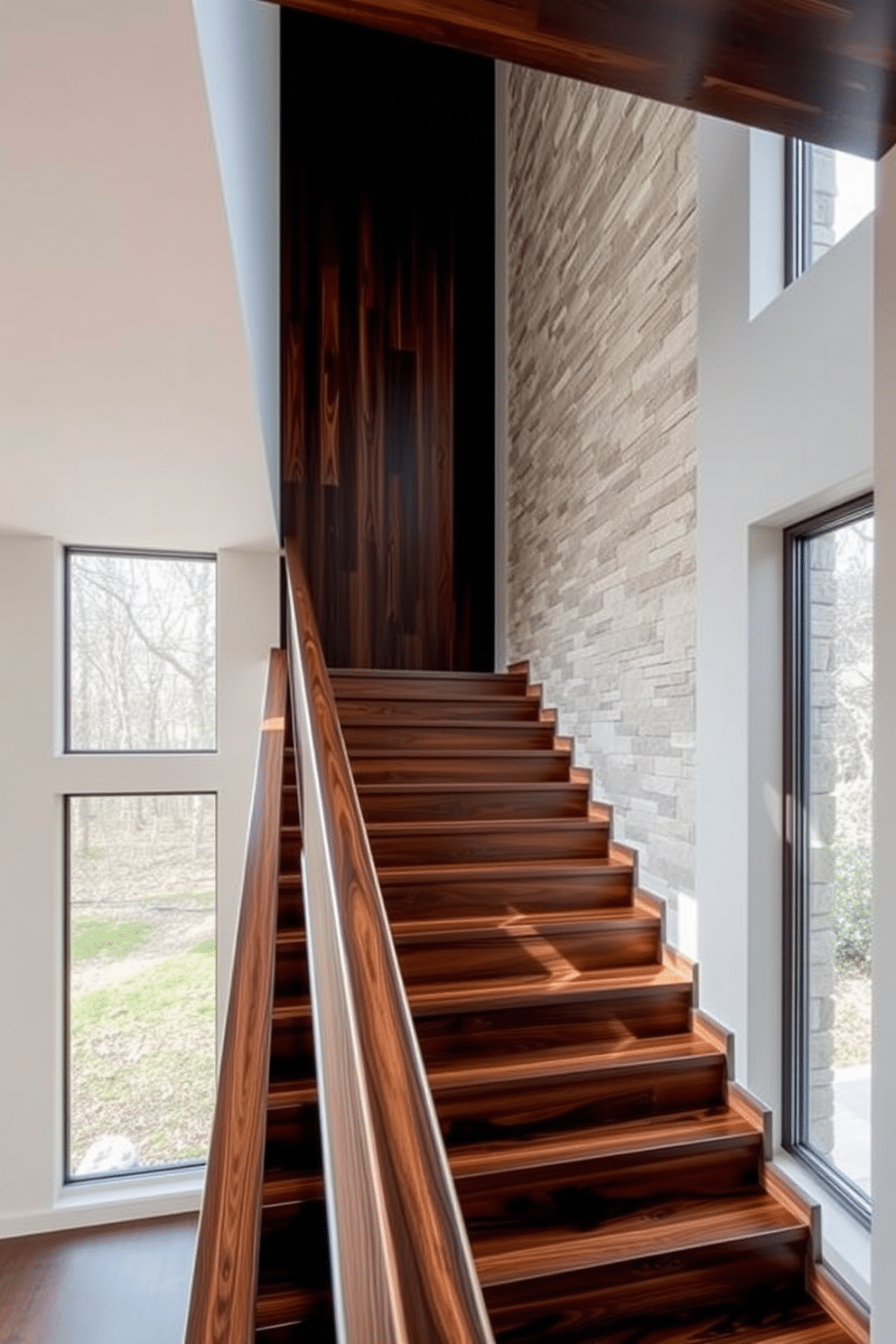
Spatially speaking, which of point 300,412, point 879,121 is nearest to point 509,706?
point 300,412

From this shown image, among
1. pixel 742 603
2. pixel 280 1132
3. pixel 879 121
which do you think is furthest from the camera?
pixel 742 603

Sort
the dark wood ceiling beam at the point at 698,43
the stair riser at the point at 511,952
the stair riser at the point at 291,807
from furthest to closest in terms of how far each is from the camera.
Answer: the stair riser at the point at 291,807 → the stair riser at the point at 511,952 → the dark wood ceiling beam at the point at 698,43

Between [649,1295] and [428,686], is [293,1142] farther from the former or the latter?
[428,686]

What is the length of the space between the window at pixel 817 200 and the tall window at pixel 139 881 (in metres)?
3.29

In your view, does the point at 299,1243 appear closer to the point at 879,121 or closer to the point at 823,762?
the point at 823,762

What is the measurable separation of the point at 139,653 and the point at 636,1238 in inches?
140

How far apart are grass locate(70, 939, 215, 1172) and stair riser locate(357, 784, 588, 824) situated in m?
1.78

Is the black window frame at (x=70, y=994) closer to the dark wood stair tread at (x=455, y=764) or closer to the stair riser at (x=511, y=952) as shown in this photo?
the dark wood stair tread at (x=455, y=764)

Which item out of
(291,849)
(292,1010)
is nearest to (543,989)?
(292,1010)

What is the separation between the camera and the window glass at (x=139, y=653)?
4273mm

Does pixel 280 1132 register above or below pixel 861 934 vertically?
below

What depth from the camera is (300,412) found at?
15.8ft

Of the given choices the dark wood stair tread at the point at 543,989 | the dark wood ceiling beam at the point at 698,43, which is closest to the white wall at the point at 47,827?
the dark wood stair tread at the point at 543,989

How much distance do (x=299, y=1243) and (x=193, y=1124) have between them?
266 cm
